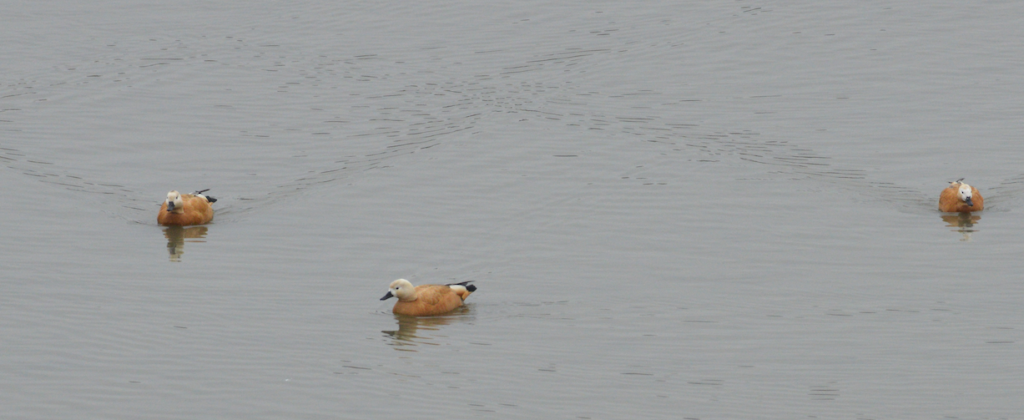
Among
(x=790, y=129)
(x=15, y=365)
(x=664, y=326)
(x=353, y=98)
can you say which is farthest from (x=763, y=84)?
(x=15, y=365)

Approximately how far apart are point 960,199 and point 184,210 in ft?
58.5

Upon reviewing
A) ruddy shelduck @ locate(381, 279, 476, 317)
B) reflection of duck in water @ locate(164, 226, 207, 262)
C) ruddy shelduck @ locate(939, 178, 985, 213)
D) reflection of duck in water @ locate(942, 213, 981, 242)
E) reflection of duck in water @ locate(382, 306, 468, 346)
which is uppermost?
ruddy shelduck @ locate(939, 178, 985, 213)

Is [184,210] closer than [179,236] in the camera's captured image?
No

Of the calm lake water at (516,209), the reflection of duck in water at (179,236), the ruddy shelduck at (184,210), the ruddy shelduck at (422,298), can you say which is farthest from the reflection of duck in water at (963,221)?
the ruddy shelduck at (184,210)

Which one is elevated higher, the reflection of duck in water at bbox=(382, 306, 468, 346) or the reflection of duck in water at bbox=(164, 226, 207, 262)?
the reflection of duck in water at bbox=(164, 226, 207, 262)

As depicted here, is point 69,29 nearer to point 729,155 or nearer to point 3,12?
point 3,12

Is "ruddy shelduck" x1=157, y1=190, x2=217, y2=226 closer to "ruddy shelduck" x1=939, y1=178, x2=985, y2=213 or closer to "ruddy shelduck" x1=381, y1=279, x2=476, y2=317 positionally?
"ruddy shelduck" x1=381, y1=279, x2=476, y2=317

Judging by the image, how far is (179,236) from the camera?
103 ft

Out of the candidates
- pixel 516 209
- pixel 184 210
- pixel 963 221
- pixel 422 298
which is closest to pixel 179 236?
pixel 184 210

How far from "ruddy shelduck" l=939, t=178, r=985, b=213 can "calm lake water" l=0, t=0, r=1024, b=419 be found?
1.24ft

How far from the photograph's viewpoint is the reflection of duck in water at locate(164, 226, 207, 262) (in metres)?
29.9

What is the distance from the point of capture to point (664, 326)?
2411 centimetres

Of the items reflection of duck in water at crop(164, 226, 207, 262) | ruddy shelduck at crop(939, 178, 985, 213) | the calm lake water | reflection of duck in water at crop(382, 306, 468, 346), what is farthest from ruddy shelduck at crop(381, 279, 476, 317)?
ruddy shelduck at crop(939, 178, 985, 213)

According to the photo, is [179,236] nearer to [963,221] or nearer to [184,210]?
[184,210]
